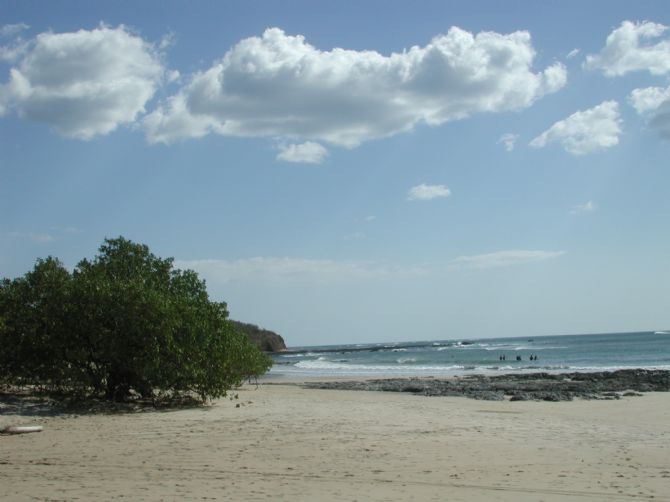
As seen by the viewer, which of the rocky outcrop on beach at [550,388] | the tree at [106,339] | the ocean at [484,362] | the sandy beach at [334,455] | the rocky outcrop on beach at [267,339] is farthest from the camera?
the rocky outcrop on beach at [267,339]

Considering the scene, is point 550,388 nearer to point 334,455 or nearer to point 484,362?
point 334,455

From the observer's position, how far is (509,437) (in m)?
13.2

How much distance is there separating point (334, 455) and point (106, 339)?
29.6ft

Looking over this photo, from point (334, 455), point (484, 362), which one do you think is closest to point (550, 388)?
point (334, 455)

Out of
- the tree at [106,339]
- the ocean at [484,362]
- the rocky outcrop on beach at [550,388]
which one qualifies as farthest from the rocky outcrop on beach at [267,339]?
the tree at [106,339]

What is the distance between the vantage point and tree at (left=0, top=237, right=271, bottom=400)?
17.3m

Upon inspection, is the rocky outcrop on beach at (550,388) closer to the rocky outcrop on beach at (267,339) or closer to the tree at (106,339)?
the tree at (106,339)

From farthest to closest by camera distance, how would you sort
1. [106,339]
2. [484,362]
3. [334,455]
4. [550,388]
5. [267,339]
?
[267,339] < [484,362] < [550,388] < [106,339] < [334,455]

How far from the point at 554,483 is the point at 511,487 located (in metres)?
0.73

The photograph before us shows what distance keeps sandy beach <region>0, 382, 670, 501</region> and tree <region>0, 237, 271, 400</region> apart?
1339 mm

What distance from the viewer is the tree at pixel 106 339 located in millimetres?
17344

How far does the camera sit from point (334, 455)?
10875 mm

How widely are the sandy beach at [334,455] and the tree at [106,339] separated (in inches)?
52.7

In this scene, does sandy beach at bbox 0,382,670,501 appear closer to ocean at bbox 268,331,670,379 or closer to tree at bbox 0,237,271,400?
tree at bbox 0,237,271,400
